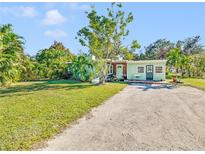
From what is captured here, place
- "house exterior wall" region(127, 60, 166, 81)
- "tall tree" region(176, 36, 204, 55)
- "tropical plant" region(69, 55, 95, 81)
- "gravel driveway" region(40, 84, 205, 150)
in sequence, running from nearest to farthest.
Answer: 1. "gravel driveway" region(40, 84, 205, 150)
2. "tropical plant" region(69, 55, 95, 81)
3. "house exterior wall" region(127, 60, 166, 81)
4. "tall tree" region(176, 36, 204, 55)

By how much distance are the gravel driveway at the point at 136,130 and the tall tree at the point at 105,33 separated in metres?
12.1

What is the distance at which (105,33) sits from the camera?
21.8m

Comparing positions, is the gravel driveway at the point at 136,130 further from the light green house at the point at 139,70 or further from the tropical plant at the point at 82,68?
the light green house at the point at 139,70

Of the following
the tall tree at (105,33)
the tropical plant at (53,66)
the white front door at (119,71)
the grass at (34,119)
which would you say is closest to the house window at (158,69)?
the white front door at (119,71)

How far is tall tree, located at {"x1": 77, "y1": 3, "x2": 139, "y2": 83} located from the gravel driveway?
39.6ft

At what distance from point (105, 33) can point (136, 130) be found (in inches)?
619

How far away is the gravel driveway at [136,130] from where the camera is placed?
5.80 m

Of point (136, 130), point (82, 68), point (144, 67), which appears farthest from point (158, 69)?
point (136, 130)

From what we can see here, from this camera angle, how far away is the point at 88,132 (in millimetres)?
6895

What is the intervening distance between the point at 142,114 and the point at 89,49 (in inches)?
569

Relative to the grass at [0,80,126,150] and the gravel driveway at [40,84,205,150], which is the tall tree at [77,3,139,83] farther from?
the gravel driveway at [40,84,205,150]

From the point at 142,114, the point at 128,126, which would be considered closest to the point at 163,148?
the point at 128,126

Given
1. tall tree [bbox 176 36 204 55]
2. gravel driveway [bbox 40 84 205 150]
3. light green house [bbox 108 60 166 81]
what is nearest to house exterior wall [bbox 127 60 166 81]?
light green house [bbox 108 60 166 81]

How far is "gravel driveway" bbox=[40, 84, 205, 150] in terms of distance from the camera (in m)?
5.80
